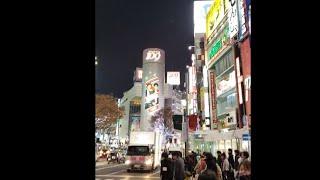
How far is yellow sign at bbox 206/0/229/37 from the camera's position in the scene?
78.3 feet

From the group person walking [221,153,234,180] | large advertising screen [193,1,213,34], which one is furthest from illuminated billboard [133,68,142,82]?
person walking [221,153,234,180]

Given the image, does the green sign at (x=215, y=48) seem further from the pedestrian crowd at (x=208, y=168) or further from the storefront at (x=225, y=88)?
the pedestrian crowd at (x=208, y=168)

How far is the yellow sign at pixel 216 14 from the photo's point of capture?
78.3ft

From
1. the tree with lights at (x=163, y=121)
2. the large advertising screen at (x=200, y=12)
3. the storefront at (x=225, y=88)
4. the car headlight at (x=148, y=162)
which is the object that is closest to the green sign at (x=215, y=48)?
the storefront at (x=225, y=88)

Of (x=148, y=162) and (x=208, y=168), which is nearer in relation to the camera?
(x=208, y=168)

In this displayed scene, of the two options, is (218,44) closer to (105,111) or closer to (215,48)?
(215,48)

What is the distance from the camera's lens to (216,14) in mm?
26234

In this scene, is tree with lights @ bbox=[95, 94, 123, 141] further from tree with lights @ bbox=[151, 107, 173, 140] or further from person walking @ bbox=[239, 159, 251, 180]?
person walking @ bbox=[239, 159, 251, 180]

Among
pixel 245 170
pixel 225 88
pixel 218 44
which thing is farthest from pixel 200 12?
pixel 245 170

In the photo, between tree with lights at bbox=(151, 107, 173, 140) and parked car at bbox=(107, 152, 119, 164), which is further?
tree with lights at bbox=(151, 107, 173, 140)
